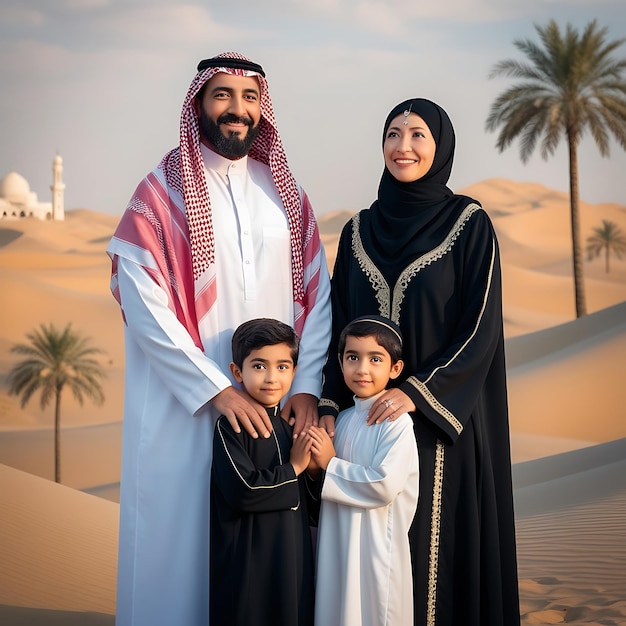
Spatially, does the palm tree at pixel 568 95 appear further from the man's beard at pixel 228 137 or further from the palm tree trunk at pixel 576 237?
the man's beard at pixel 228 137

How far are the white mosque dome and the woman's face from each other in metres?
34.3

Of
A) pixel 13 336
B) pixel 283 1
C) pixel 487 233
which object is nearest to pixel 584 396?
pixel 487 233

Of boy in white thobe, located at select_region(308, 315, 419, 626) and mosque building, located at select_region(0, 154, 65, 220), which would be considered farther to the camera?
mosque building, located at select_region(0, 154, 65, 220)

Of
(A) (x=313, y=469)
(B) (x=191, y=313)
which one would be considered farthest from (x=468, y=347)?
(B) (x=191, y=313)

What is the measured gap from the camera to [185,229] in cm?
363

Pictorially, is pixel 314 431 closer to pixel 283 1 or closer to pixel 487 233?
pixel 487 233

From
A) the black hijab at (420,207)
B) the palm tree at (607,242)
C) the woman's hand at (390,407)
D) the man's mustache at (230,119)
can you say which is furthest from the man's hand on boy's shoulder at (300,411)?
the palm tree at (607,242)

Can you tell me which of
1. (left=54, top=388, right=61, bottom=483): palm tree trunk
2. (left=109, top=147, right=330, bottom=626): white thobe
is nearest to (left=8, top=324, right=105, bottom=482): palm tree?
(left=54, top=388, right=61, bottom=483): palm tree trunk

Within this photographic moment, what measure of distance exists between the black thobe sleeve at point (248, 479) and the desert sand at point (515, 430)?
2521mm

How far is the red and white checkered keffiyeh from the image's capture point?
3.55 m

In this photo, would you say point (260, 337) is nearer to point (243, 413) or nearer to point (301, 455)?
point (243, 413)

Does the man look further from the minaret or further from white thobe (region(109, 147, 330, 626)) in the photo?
the minaret

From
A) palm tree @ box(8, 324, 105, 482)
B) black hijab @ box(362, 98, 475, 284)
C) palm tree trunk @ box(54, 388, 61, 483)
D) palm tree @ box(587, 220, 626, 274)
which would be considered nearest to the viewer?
black hijab @ box(362, 98, 475, 284)

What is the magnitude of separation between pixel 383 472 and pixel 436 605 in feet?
1.72
